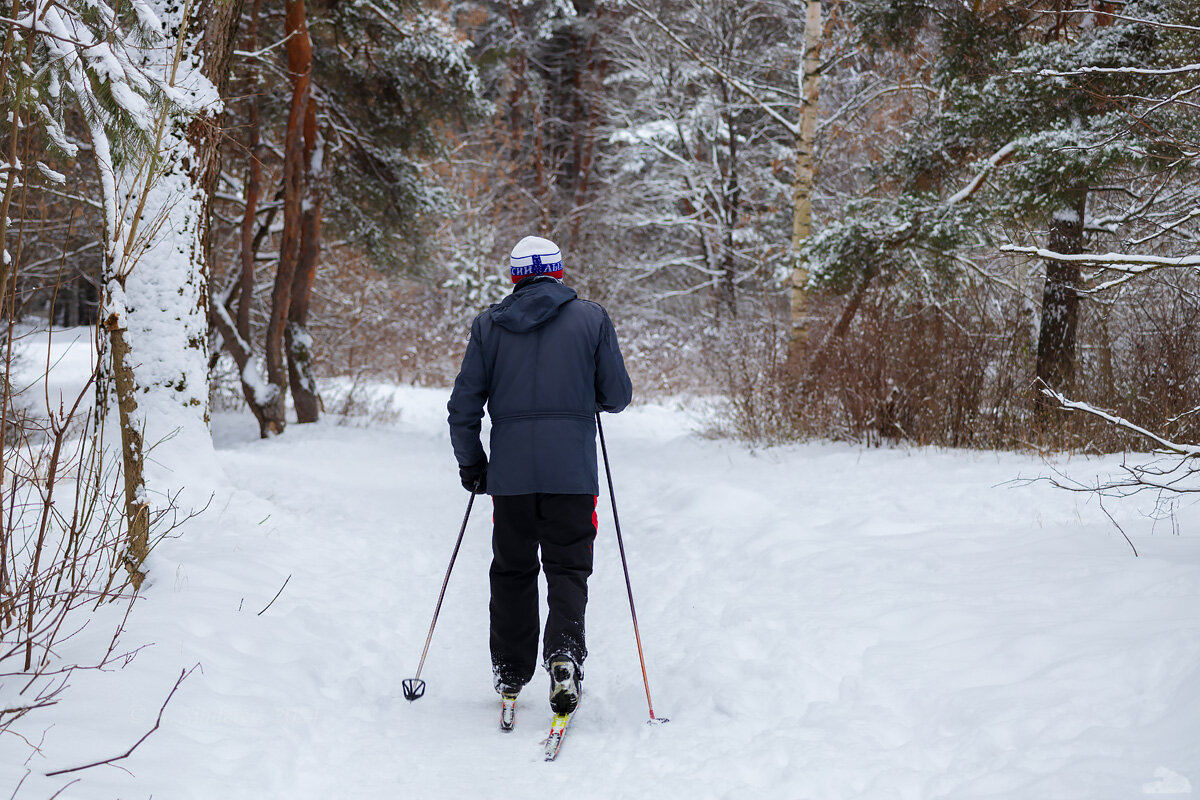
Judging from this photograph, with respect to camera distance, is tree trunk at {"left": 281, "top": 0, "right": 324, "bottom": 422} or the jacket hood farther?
tree trunk at {"left": 281, "top": 0, "right": 324, "bottom": 422}

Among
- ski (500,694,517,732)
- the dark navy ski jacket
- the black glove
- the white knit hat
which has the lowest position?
ski (500,694,517,732)

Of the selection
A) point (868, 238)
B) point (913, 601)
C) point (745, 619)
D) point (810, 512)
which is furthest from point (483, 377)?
point (868, 238)

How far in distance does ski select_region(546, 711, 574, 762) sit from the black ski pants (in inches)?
9.8

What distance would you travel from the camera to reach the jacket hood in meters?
3.62

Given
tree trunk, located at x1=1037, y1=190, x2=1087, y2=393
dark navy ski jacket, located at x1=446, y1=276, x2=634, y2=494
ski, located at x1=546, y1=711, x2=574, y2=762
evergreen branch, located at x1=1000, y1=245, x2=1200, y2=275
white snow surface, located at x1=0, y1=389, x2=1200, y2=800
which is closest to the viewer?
white snow surface, located at x1=0, y1=389, x2=1200, y2=800

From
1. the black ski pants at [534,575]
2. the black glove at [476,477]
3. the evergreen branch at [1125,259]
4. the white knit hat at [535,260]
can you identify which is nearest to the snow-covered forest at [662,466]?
the evergreen branch at [1125,259]

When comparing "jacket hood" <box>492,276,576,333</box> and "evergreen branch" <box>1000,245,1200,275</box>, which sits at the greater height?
"evergreen branch" <box>1000,245,1200,275</box>

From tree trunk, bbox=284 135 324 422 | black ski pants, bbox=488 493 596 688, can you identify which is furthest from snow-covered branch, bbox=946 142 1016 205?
tree trunk, bbox=284 135 324 422

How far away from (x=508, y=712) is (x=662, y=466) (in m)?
6.23

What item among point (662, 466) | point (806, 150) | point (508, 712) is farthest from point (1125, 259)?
point (806, 150)

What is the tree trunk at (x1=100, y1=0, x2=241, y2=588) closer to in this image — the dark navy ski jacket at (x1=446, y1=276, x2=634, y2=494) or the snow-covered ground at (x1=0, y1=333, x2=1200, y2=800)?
the snow-covered ground at (x1=0, y1=333, x2=1200, y2=800)

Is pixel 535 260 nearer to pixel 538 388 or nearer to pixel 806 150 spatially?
pixel 538 388

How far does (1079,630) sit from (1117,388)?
5205 millimetres

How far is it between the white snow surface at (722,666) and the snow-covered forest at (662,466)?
0.07ft
